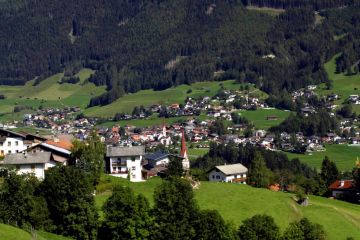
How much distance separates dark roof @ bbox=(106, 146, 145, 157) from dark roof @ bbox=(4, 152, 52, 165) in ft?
44.2

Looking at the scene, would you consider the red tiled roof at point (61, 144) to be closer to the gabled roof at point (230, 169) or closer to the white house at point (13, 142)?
the white house at point (13, 142)

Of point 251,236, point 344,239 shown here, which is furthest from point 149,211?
point 344,239

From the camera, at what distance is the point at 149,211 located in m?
82.9

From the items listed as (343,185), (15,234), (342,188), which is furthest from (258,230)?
(343,185)

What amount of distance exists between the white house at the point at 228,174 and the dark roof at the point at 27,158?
4349cm

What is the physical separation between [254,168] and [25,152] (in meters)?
43.6

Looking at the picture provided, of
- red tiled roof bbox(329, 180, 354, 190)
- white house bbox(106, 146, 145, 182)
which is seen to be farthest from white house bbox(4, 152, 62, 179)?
red tiled roof bbox(329, 180, 354, 190)

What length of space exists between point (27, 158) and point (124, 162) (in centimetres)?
1796

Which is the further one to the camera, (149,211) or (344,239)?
(344,239)

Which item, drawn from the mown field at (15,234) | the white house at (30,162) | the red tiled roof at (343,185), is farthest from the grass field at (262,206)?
the mown field at (15,234)

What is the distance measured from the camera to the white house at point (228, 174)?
136 meters

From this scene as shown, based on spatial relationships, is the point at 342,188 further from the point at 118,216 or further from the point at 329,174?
the point at 118,216

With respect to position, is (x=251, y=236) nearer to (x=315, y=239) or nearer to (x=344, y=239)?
(x=315, y=239)

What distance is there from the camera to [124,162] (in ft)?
370
